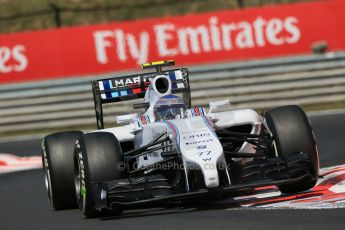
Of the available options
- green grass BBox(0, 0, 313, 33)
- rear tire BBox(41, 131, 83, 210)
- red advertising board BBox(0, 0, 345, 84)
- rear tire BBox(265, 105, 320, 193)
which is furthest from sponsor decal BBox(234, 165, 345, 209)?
green grass BBox(0, 0, 313, 33)

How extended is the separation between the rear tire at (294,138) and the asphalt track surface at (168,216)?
0.66 m

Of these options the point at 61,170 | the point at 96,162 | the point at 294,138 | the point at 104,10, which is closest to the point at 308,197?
the point at 294,138

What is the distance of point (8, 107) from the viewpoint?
1692cm

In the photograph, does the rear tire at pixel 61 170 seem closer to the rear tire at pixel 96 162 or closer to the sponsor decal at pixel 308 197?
the rear tire at pixel 96 162

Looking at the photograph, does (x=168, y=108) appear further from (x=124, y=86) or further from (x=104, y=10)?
(x=104, y=10)

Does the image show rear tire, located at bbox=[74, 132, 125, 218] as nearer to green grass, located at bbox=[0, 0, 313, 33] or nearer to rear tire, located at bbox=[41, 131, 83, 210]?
rear tire, located at bbox=[41, 131, 83, 210]

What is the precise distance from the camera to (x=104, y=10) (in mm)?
22672

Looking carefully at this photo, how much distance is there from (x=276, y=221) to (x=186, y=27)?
40.4 ft

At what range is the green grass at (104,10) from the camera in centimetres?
2286

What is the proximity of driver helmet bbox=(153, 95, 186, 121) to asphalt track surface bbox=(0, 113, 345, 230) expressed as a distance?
1.17 m

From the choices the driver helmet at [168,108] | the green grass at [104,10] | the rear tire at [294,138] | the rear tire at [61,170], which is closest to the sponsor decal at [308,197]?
the rear tire at [294,138]

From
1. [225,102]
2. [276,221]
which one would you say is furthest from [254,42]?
[276,221]

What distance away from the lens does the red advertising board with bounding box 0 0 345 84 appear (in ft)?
61.3

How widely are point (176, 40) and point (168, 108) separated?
9659 millimetres
